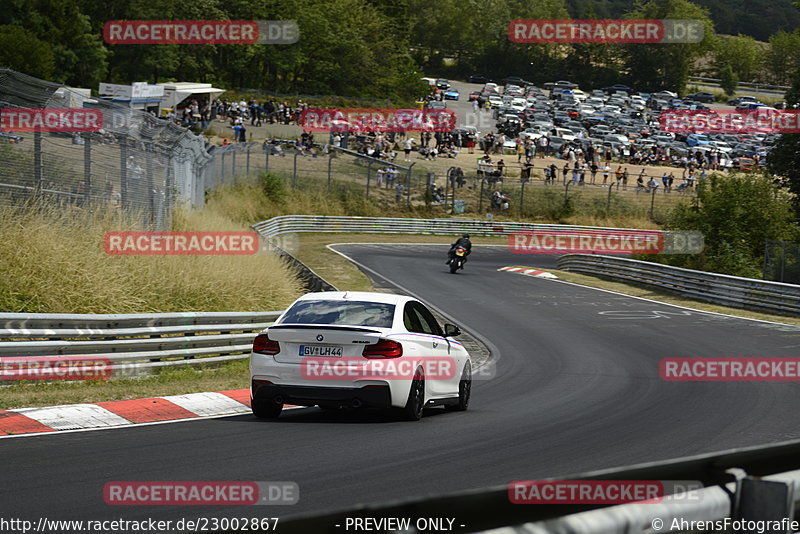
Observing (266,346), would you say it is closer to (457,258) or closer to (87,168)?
(87,168)

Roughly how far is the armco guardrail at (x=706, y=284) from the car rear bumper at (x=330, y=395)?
19793mm

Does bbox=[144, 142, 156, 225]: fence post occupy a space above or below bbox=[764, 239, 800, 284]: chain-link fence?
above

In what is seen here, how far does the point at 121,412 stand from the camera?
10.7m

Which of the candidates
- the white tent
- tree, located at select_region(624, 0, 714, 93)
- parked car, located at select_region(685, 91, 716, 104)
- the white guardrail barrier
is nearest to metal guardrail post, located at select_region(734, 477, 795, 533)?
the white guardrail barrier

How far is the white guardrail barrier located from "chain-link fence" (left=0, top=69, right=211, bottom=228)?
3016mm

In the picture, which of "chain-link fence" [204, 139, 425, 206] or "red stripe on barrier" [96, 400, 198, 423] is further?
"chain-link fence" [204, 139, 425, 206]

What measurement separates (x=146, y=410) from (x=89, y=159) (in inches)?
247

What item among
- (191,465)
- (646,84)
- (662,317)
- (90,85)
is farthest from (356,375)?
(646,84)

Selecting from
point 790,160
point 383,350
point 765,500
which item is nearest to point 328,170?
point 790,160

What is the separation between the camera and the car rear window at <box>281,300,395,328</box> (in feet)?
34.8

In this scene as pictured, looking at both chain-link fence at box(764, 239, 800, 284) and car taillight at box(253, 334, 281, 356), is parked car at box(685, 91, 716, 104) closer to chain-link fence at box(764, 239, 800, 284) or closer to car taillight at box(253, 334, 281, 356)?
chain-link fence at box(764, 239, 800, 284)

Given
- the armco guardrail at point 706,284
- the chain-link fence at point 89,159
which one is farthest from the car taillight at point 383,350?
the armco guardrail at point 706,284

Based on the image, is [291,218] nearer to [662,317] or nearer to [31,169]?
[662,317]

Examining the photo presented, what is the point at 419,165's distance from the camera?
62812 mm
